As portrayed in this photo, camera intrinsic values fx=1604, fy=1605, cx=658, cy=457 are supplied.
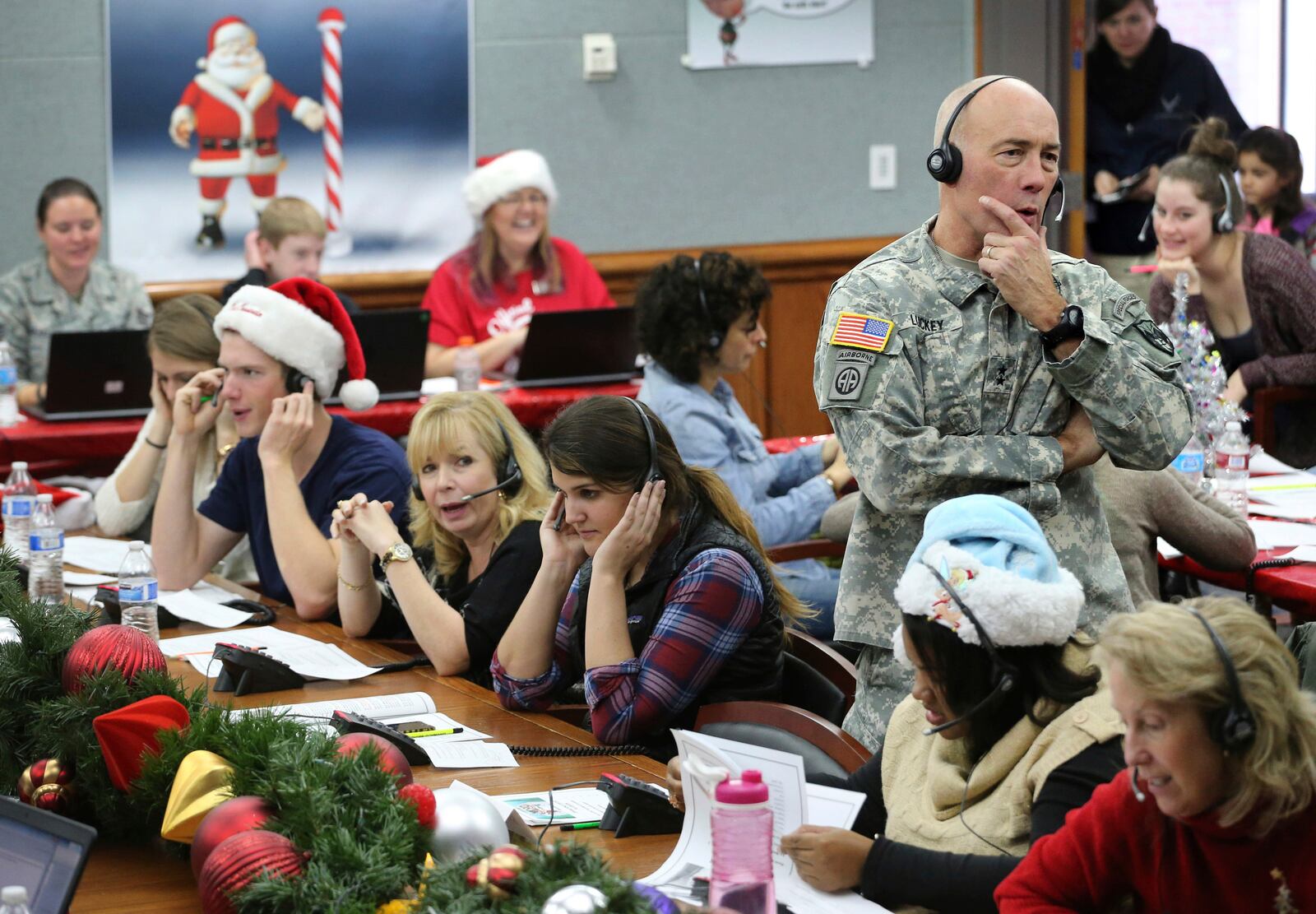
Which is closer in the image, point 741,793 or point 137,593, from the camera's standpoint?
point 741,793

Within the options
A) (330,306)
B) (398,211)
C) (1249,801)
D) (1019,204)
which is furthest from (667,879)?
(398,211)

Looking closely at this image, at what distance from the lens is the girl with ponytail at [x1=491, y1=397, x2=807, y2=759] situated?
8.32 ft

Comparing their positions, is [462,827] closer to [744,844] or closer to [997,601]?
[744,844]

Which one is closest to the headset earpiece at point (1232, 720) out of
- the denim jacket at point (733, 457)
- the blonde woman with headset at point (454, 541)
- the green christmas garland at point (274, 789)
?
the green christmas garland at point (274, 789)

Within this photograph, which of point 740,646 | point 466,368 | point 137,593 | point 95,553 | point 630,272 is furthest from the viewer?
point 630,272

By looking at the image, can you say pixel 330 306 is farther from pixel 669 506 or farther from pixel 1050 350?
pixel 1050 350

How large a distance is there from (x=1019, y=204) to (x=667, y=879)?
1.09m

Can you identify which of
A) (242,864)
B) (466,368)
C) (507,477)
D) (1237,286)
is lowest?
(242,864)

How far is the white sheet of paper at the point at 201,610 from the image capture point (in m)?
3.36

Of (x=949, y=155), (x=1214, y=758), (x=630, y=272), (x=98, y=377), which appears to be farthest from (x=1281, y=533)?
(x=630, y=272)

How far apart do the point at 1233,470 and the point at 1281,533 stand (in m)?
0.33

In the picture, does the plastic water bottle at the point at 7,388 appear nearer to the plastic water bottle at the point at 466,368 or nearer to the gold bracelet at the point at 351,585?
the plastic water bottle at the point at 466,368

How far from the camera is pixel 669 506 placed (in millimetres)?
2668

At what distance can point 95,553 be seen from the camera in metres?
3.91
